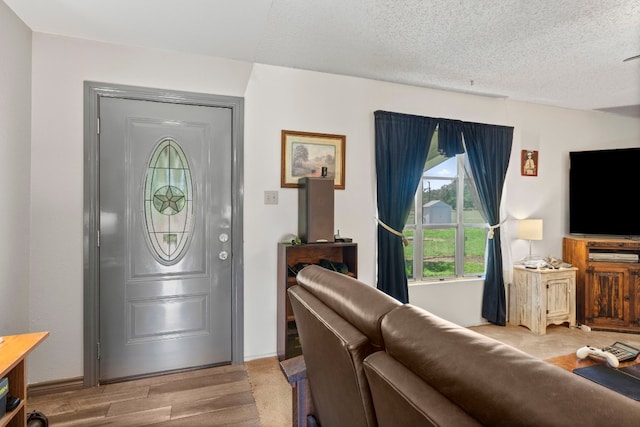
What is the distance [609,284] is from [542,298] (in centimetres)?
91

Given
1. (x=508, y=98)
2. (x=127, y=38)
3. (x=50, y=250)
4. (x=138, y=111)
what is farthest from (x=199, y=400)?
(x=508, y=98)

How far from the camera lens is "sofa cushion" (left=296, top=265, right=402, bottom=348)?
3.23ft

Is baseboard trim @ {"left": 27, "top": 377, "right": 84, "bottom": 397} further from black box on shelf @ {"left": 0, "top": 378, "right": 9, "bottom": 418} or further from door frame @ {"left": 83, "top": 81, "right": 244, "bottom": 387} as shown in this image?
black box on shelf @ {"left": 0, "top": 378, "right": 9, "bottom": 418}

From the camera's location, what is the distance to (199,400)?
2248mm

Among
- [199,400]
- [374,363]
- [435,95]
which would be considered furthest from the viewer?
[435,95]

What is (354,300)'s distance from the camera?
43.8 inches

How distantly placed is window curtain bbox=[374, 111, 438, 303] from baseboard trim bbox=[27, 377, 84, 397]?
250cm

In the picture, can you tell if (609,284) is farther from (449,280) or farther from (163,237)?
(163,237)

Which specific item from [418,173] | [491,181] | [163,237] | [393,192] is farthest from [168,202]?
[491,181]

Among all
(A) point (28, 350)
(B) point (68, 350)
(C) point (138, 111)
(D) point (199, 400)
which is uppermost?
(C) point (138, 111)

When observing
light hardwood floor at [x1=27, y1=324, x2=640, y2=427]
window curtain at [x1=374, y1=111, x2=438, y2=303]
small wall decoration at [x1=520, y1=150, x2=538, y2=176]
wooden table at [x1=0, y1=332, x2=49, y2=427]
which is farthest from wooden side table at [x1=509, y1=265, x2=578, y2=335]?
wooden table at [x1=0, y1=332, x2=49, y2=427]

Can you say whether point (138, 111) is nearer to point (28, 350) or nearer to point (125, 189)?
point (125, 189)

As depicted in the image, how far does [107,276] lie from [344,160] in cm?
215

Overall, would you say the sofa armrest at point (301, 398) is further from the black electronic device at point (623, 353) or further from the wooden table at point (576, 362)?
the black electronic device at point (623, 353)
